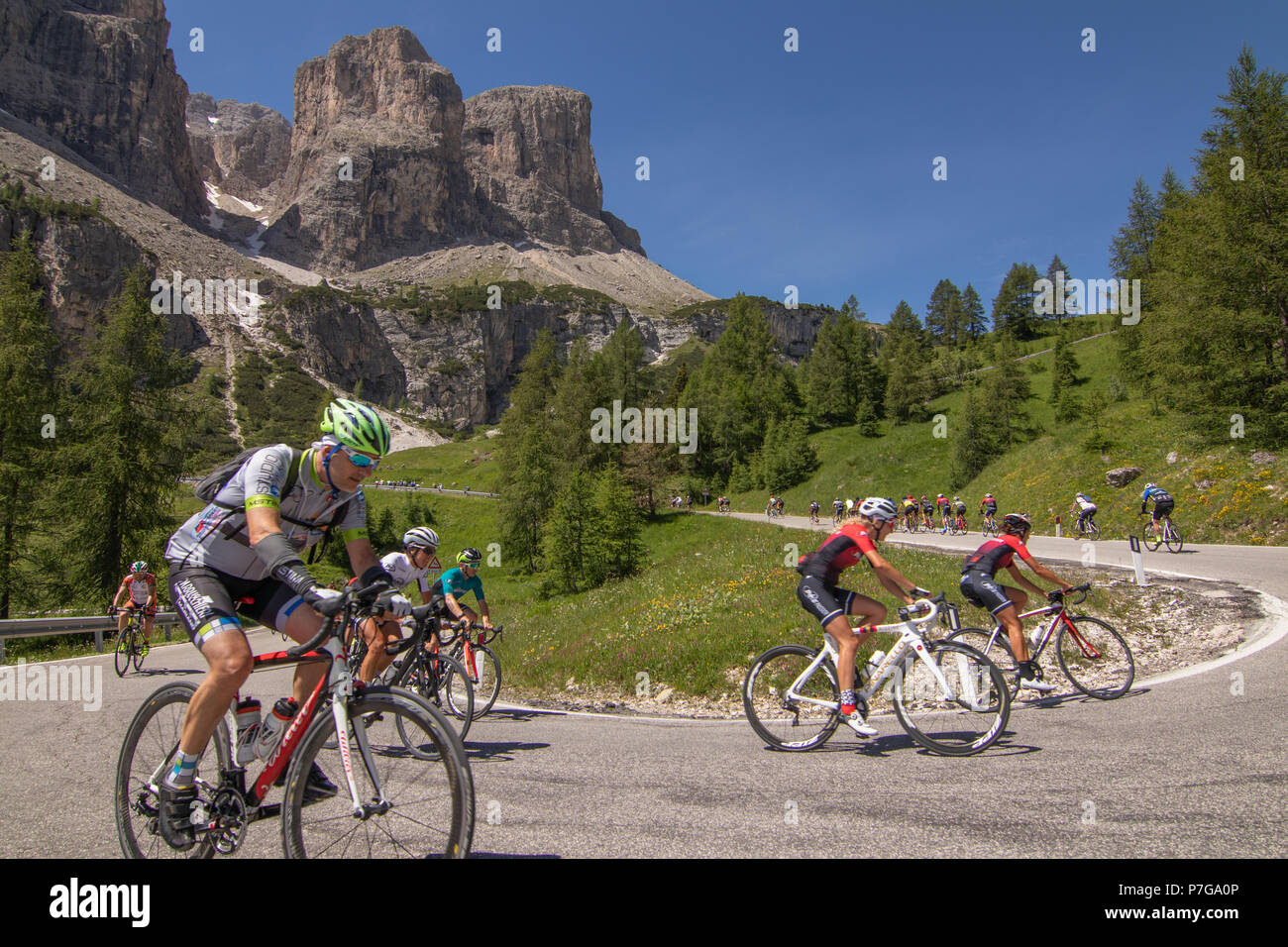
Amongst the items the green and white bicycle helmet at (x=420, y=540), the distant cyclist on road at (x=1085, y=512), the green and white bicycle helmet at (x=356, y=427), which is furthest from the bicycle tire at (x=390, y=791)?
the distant cyclist on road at (x=1085, y=512)

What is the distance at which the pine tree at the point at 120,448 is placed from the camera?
2403cm

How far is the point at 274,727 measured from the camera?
377 centimetres

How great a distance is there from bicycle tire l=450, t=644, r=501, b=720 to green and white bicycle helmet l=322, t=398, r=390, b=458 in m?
5.10

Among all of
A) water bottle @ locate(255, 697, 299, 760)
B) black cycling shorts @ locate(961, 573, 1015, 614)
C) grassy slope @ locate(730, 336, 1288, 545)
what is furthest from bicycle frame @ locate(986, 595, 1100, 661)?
grassy slope @ locate(730, 336, 1288, 545)

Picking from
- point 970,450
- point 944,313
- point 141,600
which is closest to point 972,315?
point 944,313

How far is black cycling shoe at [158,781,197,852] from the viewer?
3654mm

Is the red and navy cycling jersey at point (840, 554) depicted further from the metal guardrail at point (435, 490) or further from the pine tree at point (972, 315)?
the pine tree at point (972, 315)

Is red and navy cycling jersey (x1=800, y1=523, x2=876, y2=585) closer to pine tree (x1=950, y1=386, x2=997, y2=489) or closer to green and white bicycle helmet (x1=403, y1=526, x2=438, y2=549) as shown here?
green and white bicycle helmet (x1=403, y1=526, x2=438, y2=549)

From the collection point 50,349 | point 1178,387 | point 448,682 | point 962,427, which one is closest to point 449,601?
point 448,682

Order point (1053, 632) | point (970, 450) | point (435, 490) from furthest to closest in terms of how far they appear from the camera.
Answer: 1. point (435, 490)
2. point (970, 450)
3. point (1053, 632)

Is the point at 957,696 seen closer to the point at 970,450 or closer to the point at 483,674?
the point at 483,674

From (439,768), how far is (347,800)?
1.89 ft

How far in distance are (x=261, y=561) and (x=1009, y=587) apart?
26.5 feet

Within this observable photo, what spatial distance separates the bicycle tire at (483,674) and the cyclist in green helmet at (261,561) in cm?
443
